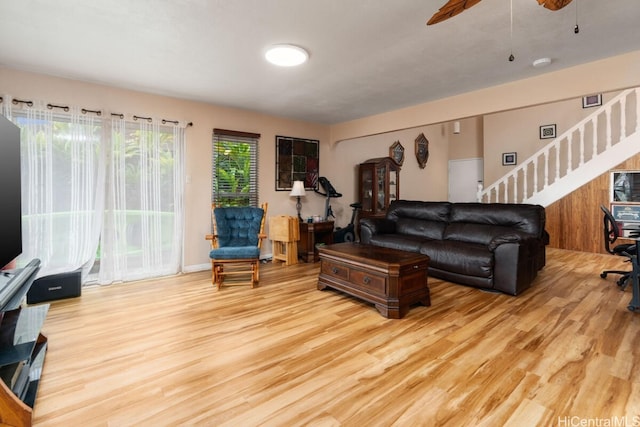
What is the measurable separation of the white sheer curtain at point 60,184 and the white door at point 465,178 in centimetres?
751

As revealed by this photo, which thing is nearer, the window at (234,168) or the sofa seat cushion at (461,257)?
the sofa seat cushion at (461,257)

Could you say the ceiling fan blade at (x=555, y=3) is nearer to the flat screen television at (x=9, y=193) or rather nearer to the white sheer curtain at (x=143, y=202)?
the flat screen television at (x=9, y=193)

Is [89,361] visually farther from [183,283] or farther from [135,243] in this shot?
[135,243]

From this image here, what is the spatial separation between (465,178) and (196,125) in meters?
6.50

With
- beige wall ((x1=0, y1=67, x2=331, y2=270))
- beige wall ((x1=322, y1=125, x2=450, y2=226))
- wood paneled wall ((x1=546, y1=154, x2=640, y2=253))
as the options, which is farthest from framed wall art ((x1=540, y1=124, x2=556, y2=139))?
beige wall ((x1=0, y1=67, x2=331, y2=270))

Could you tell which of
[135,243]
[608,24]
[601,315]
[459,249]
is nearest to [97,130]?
[135,243]

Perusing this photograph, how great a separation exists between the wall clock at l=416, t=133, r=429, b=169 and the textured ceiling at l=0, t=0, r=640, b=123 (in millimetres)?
3745

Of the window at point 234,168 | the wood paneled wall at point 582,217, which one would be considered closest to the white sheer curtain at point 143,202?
the window at point 234,168

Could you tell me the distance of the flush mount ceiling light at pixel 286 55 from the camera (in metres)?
2.52

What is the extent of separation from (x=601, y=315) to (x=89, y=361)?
3960 millimetres

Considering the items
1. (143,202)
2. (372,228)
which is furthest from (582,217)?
(143,202)

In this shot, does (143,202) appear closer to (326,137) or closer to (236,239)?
(236,239)

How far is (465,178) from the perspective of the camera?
25.6 feet

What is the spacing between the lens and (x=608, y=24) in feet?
7.25
